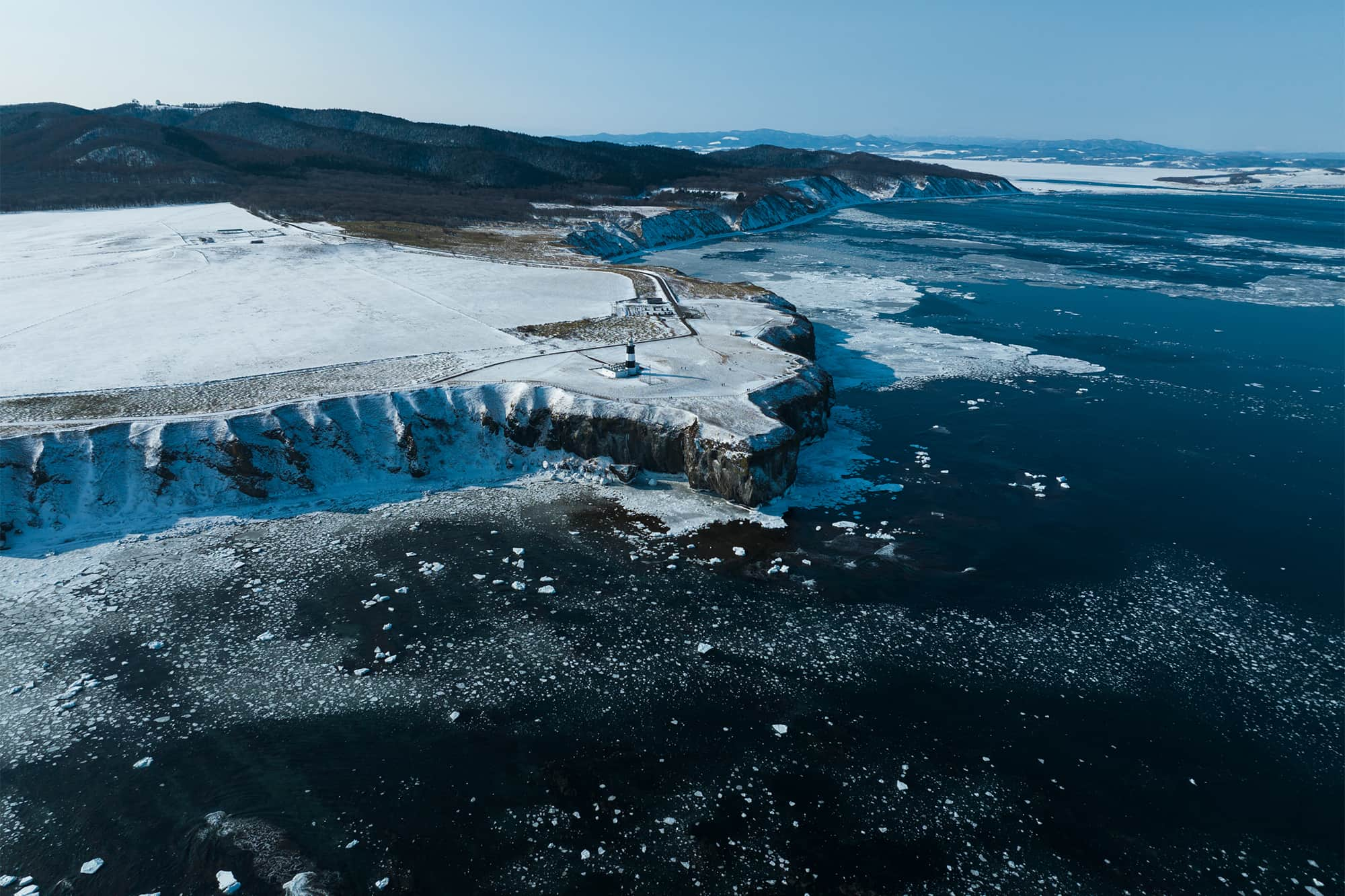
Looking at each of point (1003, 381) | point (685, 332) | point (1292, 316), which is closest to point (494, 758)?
point (685, 332)

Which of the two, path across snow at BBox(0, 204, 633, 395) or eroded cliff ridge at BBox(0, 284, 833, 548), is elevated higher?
path across snow at BBox(0, 204, 633, 395)

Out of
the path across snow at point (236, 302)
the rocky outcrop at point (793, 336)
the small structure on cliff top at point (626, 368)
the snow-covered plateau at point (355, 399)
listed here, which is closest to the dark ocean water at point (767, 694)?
the snow-covered plateau at point (355, 399)

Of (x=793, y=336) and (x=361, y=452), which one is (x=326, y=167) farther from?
(x=361, y=452)

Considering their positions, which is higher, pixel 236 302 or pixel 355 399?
pixel 236 302

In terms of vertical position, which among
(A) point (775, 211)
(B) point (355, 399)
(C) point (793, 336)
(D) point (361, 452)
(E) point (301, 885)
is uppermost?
(A) point (775, 211)

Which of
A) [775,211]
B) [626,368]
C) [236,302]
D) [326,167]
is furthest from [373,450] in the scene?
[326,167]

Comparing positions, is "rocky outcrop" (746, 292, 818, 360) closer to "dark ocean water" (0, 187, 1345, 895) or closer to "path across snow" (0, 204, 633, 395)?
"dark ocean water" (0, 187, 1345, 895)

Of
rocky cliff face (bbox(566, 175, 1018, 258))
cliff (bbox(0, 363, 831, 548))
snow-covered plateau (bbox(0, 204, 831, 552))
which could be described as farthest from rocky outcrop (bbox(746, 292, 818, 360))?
rocky cliff face (bbox(566, 175, 1018, 258))
